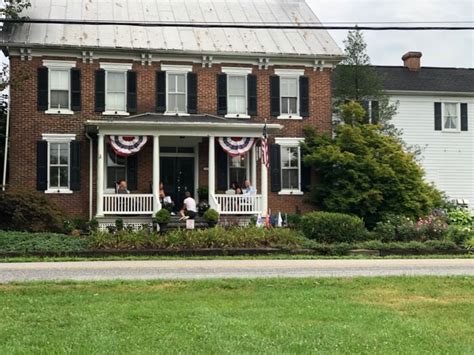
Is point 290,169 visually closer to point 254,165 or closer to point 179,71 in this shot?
point 254,165

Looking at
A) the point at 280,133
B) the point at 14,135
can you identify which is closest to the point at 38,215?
the point at 14,135

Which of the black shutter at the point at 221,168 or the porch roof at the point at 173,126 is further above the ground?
the porch roof at the point at 173,126

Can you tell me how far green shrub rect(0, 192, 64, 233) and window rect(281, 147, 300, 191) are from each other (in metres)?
9.29

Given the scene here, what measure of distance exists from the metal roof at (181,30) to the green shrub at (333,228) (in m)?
8.62

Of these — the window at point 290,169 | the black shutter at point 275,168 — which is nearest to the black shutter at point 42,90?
the black shutter at point 275,168

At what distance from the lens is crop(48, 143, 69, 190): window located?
2447 centimetres

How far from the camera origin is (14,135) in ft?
80.0

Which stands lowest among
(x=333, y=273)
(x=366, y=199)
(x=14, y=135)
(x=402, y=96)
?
(x=333, y=273)

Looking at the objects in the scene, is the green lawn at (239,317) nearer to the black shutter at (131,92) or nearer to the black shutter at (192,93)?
the black shutter at (131,92)

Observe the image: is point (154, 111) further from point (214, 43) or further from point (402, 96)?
point (402, 96)

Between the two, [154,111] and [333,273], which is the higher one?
[154,111]

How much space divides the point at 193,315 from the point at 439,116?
1098 inches

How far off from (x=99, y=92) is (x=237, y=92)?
220 inches

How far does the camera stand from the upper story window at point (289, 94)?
86.7 ft
